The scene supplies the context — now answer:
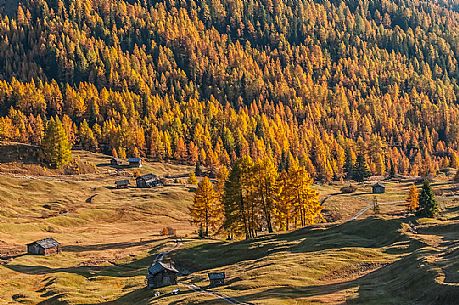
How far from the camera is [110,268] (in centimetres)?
10125

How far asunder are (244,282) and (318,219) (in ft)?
261

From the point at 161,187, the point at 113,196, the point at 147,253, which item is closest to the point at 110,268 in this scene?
the point at 147,253

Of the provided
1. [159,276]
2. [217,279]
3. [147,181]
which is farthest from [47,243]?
[147,181]

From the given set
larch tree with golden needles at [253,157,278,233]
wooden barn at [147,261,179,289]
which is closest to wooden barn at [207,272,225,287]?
wooden barn at [147,261,179,289]

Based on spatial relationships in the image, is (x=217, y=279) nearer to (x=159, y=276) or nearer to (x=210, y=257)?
(x=159, y=276)

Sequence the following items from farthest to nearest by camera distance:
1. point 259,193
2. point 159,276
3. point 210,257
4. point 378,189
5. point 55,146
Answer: point 378,189 → point 55,146 → point 259,193 → point 210,257 → point 159,276

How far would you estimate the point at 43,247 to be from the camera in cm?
10956

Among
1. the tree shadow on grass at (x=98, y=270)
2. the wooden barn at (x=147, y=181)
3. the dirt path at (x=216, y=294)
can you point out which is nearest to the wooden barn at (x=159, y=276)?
the dirt path at (x=216, y=294)

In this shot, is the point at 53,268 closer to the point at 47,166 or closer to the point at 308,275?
the point at 308,275

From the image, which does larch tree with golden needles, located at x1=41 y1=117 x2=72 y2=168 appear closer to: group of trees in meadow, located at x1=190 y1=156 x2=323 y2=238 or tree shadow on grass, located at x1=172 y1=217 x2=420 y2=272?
→ tree shadow on grass, located at x1=172 y1=217 x2=420 y2=272

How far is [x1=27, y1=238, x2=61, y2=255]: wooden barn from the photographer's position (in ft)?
360

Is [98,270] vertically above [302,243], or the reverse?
[302,243]

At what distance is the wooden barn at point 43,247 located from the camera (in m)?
110

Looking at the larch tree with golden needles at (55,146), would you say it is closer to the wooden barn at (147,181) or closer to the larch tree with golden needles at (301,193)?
the wooden barn at (147,181)
